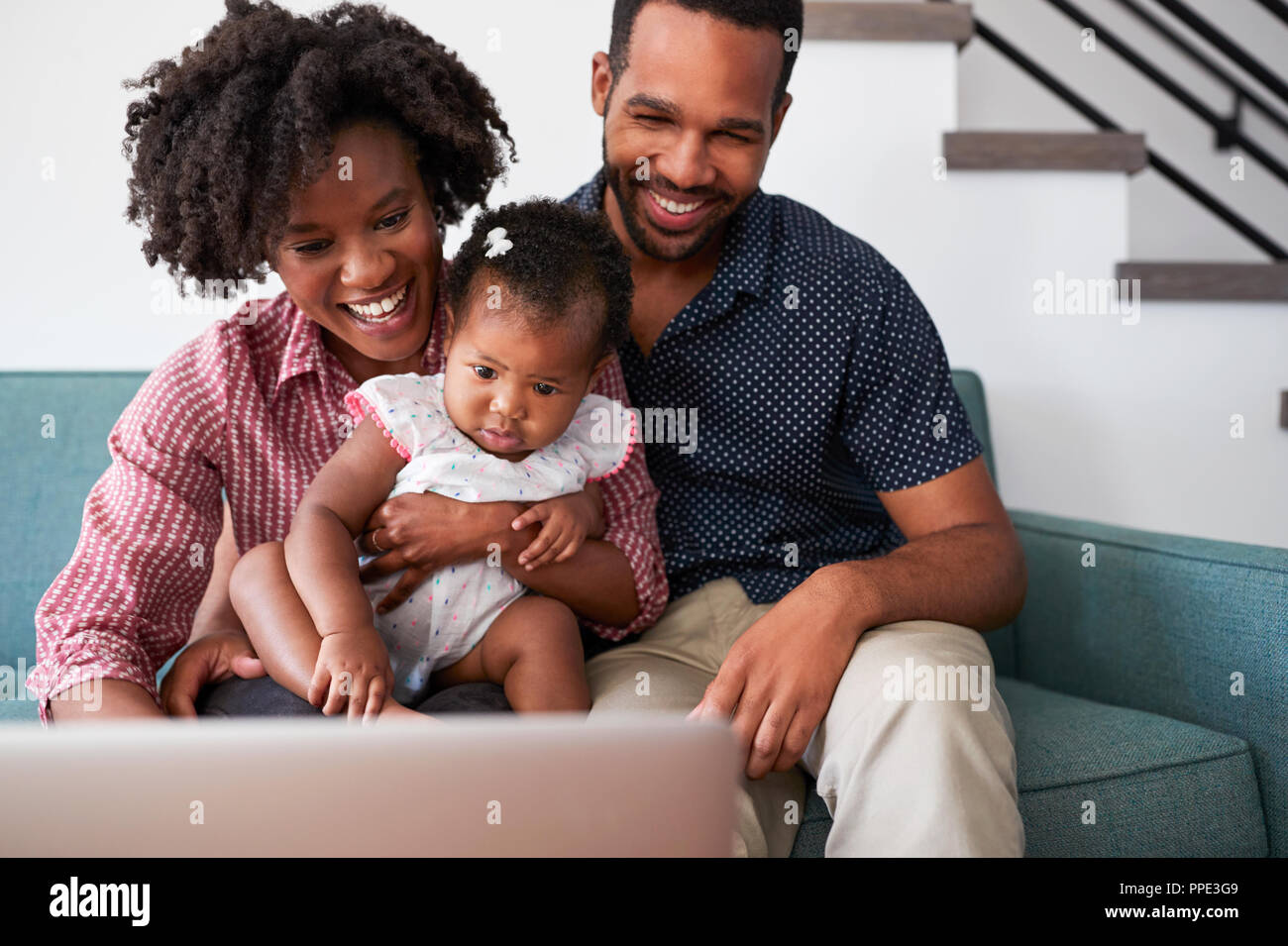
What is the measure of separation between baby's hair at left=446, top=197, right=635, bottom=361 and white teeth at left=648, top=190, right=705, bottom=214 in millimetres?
156

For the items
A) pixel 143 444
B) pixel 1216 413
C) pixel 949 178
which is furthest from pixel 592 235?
pixel 1216 413

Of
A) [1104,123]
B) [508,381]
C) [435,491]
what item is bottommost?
[435,491]

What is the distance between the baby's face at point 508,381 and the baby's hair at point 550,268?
2cm

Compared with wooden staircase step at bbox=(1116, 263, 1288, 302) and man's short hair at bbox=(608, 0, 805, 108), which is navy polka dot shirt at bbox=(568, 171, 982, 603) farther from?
wooden staircase step at bbox=(1116, 263, 1288, 302)

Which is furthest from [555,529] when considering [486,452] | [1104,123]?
[1104,123]

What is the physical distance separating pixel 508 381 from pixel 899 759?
543 mm

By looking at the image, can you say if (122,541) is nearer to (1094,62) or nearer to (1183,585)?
(1183,585)

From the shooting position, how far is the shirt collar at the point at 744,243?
143 centimetres

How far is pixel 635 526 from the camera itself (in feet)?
4.40

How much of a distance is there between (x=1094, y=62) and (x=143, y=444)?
3.03m

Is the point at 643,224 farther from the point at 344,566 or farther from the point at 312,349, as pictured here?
the point at 344,566

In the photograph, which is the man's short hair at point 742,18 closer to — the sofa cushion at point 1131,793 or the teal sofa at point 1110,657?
the teal sofa at point 1110,657

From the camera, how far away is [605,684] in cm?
127

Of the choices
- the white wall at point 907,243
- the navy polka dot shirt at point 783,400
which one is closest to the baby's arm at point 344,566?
the navy polka dot shirt at point 783,400
